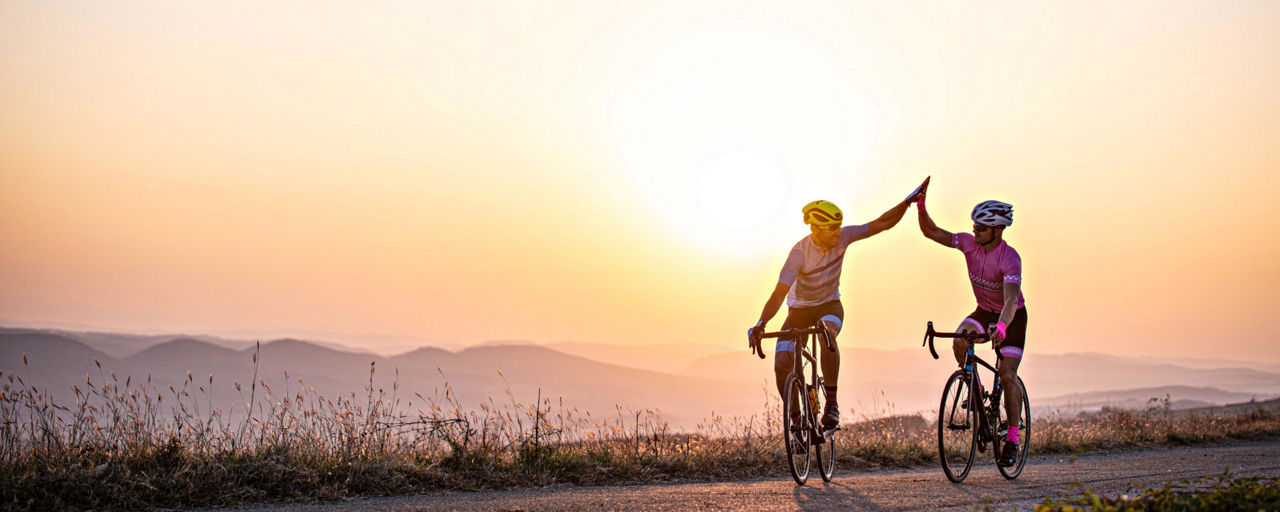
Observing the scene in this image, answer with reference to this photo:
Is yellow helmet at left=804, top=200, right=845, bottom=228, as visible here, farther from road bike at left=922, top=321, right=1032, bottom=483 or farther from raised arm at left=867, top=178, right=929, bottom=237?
road bike at left=922, top=321, right=1032, bottom=483

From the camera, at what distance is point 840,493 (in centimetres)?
710

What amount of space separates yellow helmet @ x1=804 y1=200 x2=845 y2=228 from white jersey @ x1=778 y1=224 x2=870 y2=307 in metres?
0.20

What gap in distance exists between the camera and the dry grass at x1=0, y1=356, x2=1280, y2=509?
631cm

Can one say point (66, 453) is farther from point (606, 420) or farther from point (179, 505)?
point (606, 420)

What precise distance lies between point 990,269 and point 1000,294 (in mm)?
264

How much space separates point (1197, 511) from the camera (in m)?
4.88

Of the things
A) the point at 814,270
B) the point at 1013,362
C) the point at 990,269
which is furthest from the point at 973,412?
the point at 814,270

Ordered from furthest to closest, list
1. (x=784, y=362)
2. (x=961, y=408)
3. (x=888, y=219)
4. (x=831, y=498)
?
(x=888, y=219), (x=961, y=408), (x=784, y=362), (x=831, y=498)

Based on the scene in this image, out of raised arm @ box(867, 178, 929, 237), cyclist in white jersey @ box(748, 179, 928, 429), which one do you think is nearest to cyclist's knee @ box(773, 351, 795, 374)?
cyclist in white jersey @ box(748, 179, 928, 429)

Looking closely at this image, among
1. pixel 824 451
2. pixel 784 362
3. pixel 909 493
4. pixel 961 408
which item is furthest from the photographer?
pixel 824 451

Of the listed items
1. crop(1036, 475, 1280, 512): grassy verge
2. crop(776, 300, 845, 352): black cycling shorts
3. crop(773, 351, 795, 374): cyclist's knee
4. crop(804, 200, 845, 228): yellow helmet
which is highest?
crop(804, 200, 845, 228): yellow helmet

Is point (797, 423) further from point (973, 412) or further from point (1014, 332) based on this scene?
point (1014, 332)

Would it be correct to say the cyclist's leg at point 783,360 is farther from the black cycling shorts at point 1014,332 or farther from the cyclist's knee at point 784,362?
the black cycling shorts at point 1014,332

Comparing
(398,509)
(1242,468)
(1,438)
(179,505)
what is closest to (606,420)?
(398,509)
